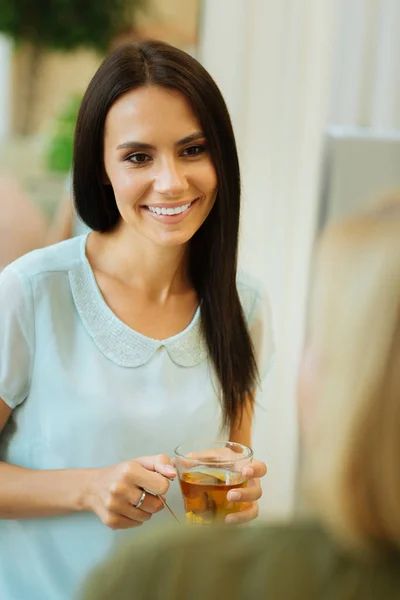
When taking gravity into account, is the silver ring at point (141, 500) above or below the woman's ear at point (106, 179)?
below

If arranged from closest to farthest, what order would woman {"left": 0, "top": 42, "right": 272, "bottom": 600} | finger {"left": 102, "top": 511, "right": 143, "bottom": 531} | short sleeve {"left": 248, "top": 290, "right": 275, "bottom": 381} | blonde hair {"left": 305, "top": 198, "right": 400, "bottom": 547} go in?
blonde hair {"left": 305, "top": 198, "right": 400, "bottom": 547} → finger {"left": 102, "top": 511, "right": 143, "bottom": 531} → woman {"left": 0, "top": 42, "right": 272, "bottom": 600} → short sleeve {"left": 248, "top": 290, "right": 275, "bottom": 381}

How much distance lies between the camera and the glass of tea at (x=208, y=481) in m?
1.10

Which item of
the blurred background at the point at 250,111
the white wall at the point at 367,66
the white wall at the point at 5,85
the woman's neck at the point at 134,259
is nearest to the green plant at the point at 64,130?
the blurred background at the point at 250,111

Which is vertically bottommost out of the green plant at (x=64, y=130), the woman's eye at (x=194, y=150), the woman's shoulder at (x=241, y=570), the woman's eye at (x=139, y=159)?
A: the woman's shoulder at (x=241, y=570)

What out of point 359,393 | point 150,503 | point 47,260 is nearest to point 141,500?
point 150,503

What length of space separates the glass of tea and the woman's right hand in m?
0.05

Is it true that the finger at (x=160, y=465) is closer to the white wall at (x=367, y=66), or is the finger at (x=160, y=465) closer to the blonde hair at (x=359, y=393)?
the blonde hair at (x=359, y=393)

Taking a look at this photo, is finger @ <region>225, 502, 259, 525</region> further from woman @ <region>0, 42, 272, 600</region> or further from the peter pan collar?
the peter pan collar

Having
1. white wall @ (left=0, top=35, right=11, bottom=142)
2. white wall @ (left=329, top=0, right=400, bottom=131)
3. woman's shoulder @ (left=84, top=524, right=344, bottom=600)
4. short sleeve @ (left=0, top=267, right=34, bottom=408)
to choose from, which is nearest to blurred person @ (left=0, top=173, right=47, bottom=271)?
white wall @ (left=0, top=35, right=11, bottom=142)

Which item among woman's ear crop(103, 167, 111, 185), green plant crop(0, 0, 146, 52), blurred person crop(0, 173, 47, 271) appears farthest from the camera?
blurred person crop(0, 173, 47, 271)

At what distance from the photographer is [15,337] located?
1.34 m

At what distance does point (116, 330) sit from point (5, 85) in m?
1.34

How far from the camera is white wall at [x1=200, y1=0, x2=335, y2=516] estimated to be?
2.50m

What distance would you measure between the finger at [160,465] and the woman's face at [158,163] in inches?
14.5
